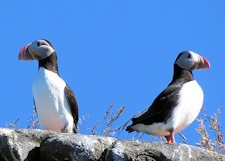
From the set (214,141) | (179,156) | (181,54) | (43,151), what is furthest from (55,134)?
(181,54)

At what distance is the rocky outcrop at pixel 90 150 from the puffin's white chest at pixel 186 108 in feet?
9.72

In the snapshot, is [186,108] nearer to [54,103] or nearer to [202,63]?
[202,63]

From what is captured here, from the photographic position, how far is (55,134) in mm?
6656

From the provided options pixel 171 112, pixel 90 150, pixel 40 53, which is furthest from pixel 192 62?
pixel 90 150

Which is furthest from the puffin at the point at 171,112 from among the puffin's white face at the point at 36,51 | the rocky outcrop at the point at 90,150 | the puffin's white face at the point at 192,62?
the rocky outcrop at the point at 90,150

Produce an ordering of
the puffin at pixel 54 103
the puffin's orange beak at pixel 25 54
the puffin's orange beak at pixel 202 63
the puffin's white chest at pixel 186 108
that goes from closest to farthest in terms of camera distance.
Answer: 1. the puffin at pixel 54 103
2. the puffin's white chest at pixel 186 108
3. the puffin's orange beak at pixel 25 54
4. the puffin's orange beak at pixel 202 63

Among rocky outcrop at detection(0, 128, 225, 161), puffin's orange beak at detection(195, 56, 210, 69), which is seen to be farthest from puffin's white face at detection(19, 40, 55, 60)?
rocky outcrop at detection(0, 128, 225, 161)

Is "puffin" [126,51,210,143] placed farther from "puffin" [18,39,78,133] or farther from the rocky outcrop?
the rocky outcrop

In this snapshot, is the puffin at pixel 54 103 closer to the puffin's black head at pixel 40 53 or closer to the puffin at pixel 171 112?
the puffin's black head at pixel 40 53

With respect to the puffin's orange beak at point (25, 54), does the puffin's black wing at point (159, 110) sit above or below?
below

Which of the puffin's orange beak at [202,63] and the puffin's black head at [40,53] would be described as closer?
the puffin's black head at [40,53]

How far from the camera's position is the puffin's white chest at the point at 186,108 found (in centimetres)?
934

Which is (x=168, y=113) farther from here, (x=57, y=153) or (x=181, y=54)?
(x=57, y=153)

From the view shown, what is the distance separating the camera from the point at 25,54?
390 inches
